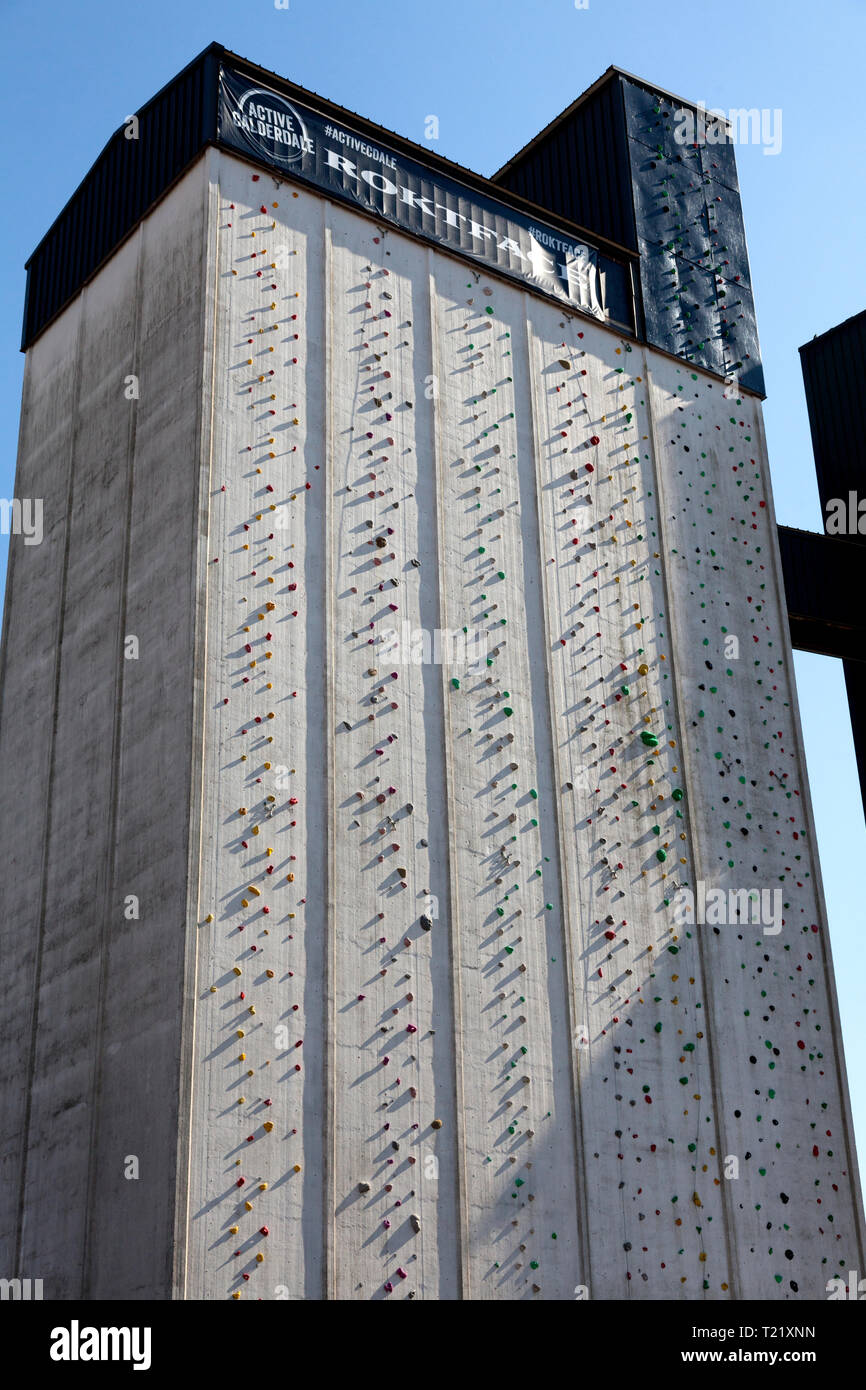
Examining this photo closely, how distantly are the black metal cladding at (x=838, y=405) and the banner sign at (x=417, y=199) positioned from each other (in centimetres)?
678

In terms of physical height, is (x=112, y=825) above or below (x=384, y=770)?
below

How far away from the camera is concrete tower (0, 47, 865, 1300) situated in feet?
53.9

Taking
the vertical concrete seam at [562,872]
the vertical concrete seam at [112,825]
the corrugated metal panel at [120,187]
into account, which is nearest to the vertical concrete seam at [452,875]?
the vertical concrete seam at [562,872]

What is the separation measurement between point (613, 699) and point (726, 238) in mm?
8237

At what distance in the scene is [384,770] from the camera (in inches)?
712

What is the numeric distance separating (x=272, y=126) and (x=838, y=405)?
41.1 feet

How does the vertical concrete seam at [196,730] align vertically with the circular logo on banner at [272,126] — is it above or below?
below

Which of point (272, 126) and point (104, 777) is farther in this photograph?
point (272, 126)

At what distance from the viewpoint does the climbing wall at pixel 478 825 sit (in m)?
16.5

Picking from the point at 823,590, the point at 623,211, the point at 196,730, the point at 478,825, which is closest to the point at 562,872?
the point at 478,825

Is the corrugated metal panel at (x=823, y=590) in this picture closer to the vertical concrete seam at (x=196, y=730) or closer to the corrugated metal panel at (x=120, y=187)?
the vertical concrete seam at (x=196, y=730)

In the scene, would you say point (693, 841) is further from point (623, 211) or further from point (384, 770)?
point (623, 211)

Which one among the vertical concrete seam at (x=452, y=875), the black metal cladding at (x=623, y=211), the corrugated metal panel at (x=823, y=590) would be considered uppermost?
the black metal cladding at (x=623, y=211)
